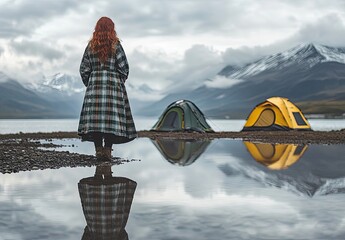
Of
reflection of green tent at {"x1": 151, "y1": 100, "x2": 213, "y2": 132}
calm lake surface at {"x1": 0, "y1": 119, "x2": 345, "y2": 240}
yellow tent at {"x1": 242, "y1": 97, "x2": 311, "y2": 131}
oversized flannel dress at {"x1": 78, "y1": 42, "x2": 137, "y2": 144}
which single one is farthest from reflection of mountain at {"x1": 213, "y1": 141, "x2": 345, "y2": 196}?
yellow tent at {"x1": 242, "y1": 97, "x2": 311, "y2": 131}

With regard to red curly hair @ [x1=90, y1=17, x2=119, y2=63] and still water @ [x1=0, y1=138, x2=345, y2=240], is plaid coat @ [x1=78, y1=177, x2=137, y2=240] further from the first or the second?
red curly hair @ [x1=90, y1=17, x2=119, y2=63]

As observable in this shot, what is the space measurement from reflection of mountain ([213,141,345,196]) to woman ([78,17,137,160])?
281cm

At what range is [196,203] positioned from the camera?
6.94 metres

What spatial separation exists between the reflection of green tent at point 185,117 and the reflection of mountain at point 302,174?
69.6 ft

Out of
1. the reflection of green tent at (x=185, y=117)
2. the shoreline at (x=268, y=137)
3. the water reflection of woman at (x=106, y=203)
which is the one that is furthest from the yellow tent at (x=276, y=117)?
the water reflection of woman at (x=106, y=203)

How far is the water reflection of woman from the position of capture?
204 inches

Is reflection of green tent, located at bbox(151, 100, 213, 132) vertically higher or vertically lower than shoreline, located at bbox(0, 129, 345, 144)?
higher

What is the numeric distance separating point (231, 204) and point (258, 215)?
784 mm

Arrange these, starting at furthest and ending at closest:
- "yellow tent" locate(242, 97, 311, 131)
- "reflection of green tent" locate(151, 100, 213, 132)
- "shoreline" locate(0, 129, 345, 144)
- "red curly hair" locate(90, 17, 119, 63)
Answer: "yellow tent" locate(242, 97, 311, 131)
"reflection of green tent" locate(151, 100, 213, 132)
"shoreline" locate(0, 129, 345, 144)
"red curly hair" locate(90, 17, 119, 63)

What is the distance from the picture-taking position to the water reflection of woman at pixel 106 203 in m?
5.17

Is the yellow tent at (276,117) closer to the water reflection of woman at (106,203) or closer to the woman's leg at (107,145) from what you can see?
the woman's leg at (107,145)

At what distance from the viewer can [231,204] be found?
6.82 m

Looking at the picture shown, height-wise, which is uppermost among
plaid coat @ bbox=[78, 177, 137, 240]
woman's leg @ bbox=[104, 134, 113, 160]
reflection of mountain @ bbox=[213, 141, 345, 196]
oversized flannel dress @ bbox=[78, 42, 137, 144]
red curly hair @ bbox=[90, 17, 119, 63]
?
red curly hair @ bbox=[90, 17, 119, 63]

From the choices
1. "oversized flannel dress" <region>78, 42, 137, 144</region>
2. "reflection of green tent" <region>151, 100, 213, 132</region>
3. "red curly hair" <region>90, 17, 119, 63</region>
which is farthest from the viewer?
"reflection of green tent" <region>151, 100, 213, 132</region>
